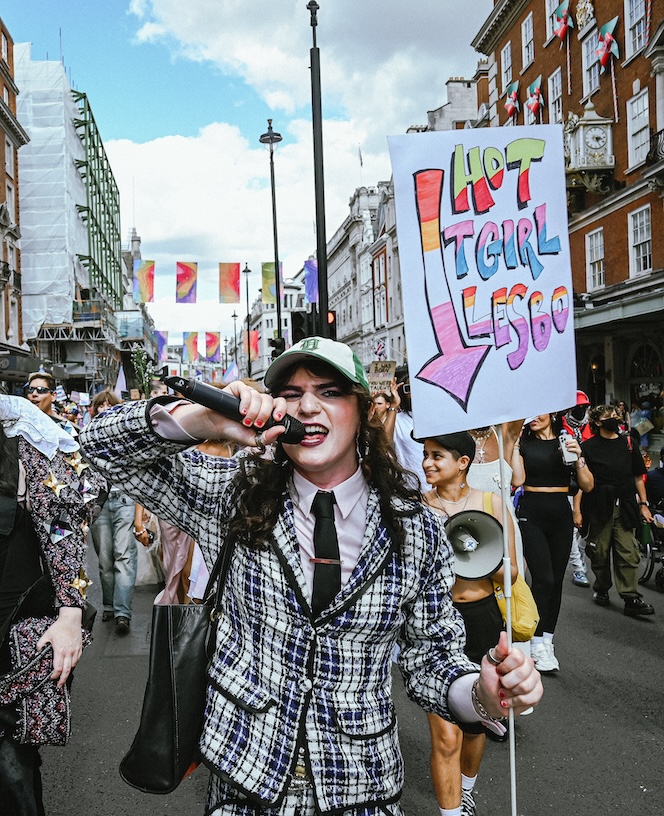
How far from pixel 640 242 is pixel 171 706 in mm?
23295

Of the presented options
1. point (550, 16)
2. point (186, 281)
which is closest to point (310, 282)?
point (186, 281)

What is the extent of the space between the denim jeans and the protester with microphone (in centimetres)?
512

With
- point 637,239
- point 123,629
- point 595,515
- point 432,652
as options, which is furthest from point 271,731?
point 637,239

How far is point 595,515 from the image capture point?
7.67 m

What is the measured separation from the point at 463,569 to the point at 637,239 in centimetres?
2144

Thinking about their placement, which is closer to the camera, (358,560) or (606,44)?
(358,560)

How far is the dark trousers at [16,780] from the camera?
8.14 ft

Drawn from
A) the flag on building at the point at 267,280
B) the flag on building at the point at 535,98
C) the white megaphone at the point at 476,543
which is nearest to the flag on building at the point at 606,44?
the flag on building at the point at 535,98

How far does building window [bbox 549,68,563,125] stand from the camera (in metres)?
27.2

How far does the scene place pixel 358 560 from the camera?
200cm

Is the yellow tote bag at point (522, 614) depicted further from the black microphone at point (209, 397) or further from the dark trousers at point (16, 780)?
the black microphone at point (209, 397)

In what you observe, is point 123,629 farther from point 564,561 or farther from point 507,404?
point 507,404

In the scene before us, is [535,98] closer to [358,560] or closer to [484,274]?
[484,274]

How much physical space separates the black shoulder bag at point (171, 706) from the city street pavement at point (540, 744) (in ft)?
7.20
